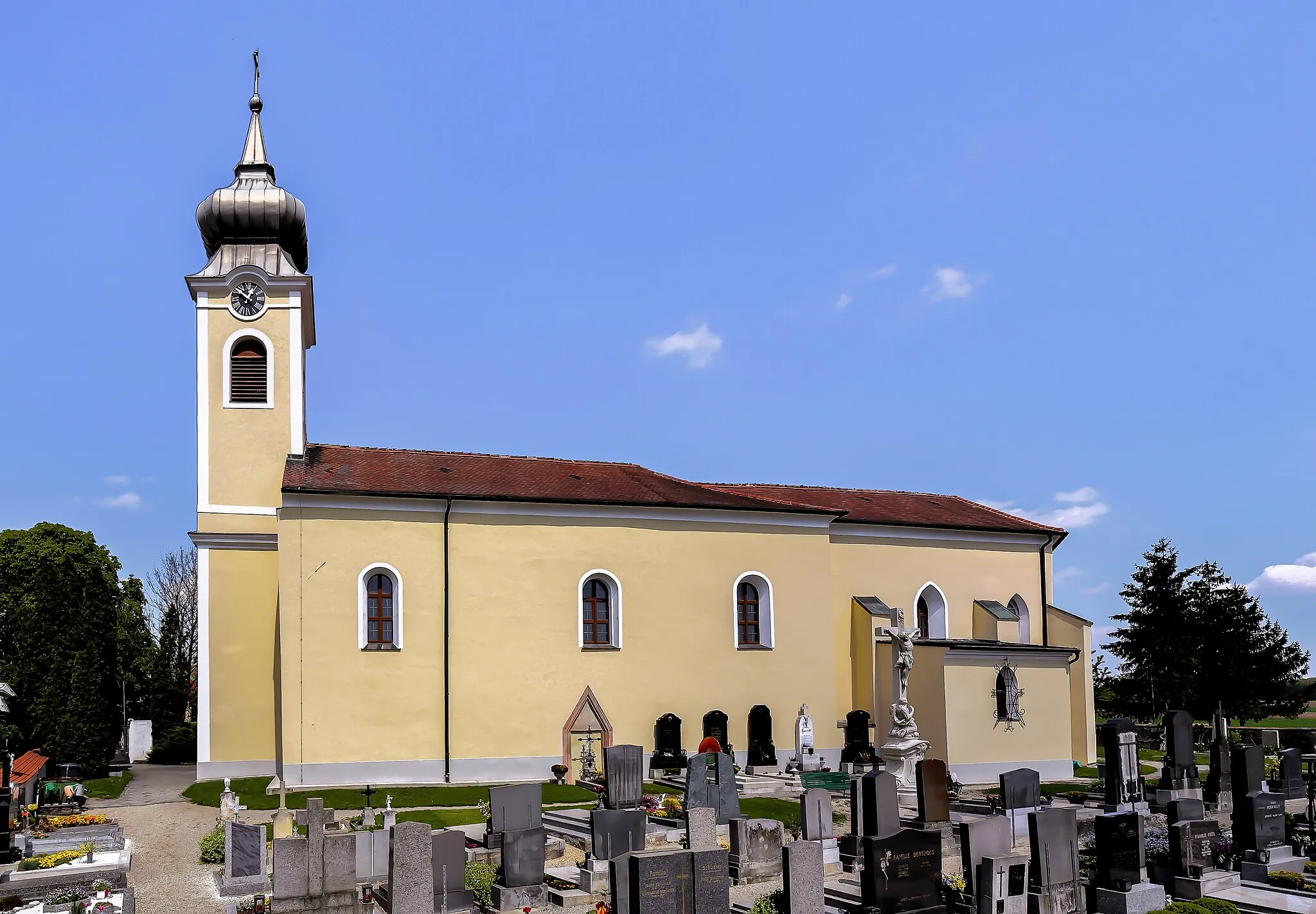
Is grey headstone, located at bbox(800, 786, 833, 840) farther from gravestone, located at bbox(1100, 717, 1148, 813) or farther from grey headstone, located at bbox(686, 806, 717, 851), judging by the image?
gravestone, located at bbox(1100, 717, 1148, 813)

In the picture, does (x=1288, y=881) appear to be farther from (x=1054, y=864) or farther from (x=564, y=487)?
(x=564, y=487)

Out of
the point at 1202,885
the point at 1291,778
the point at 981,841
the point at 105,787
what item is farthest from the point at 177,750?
the point at 1202,885

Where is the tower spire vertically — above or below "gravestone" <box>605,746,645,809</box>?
above

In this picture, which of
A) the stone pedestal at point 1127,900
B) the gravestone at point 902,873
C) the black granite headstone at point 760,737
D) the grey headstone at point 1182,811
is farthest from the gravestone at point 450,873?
the black granite headstone at point 760,737

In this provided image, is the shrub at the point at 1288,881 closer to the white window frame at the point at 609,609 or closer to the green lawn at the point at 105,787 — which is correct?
the white window frame at the point at 609,609

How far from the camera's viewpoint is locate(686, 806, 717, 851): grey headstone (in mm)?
16500

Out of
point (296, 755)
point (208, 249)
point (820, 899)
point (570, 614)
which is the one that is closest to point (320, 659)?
point (296, 755)

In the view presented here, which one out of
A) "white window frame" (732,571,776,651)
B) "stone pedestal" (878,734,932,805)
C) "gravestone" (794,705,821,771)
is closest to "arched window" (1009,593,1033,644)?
"gravestone" (794,705,821,771)

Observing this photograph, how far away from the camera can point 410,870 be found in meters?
13.3

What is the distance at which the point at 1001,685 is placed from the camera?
98.6ft

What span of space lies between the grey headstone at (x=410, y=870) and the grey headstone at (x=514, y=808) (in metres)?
2.98

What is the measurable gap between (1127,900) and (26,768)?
67.5ft

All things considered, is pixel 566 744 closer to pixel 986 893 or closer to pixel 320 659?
pixel 320 659

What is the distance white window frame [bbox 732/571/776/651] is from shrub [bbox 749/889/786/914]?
16.2 metres
